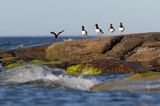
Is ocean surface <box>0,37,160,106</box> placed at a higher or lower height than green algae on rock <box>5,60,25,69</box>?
higher

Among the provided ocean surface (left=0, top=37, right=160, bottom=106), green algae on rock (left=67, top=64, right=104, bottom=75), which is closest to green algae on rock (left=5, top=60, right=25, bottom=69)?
green algae on rock (left=67, top=64, right=104, bottom=75)

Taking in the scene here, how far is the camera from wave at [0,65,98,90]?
27.3 metres

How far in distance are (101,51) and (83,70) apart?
8.62m

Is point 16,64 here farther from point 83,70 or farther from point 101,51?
point 83,70

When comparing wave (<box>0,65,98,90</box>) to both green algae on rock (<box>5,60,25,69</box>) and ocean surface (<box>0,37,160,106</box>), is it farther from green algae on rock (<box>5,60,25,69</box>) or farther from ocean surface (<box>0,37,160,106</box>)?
green algae on rock (<box>5,60,25,69</box>)

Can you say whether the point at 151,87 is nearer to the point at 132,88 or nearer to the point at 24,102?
the point at 132,88

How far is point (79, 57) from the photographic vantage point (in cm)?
4734

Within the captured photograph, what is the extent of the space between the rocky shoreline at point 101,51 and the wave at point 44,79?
7.06 metres

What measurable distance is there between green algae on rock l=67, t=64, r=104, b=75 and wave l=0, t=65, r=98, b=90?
4748mm

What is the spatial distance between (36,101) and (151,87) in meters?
6.02

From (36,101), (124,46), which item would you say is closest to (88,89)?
(36,101)

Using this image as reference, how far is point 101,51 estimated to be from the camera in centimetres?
4697

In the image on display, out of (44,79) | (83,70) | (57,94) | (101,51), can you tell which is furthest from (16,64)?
(57,94)

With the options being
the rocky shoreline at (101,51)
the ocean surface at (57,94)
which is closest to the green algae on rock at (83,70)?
the rocky shoreline at (101,51)
